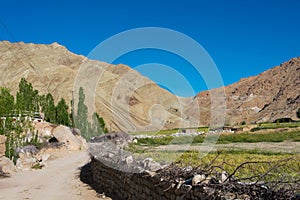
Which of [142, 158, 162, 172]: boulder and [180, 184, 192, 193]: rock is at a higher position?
[142, 158, 162, 172]: boulder

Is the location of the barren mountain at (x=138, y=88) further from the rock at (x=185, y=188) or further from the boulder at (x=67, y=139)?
the rock at (x=185, y=188)

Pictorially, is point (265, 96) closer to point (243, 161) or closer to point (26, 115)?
point (26, 115)

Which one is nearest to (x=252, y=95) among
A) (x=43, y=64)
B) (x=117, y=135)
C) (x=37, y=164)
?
(x=43, y=64)

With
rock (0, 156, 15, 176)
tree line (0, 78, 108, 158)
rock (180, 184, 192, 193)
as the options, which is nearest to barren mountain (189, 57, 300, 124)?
tree line (0, 78, 108, 158)

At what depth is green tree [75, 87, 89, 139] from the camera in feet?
159

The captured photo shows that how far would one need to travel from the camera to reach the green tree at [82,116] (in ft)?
159

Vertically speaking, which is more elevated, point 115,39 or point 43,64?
point 43,64

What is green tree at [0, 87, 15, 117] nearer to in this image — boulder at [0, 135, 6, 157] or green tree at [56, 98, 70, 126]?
boulder at [0, 135, 6, 157]

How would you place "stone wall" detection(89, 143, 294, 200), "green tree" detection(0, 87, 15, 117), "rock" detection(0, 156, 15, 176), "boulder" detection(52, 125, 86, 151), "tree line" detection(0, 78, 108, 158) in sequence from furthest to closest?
"boulder" detection(52, 125, 86, 151) → "green tree" detection(0, 87, 15, 117) → "tree line" detection(0, 78, 108, 158) → "rock" detection(0, 156, 15, 176) → "stone wall" detection(89, 143, 294, 200)

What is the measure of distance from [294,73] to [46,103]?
92.0m

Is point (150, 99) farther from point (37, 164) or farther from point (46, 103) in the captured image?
point (37, 164)

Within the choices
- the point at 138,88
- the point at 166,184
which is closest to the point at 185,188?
the point at 166,184

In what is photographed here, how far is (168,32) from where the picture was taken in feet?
52.2

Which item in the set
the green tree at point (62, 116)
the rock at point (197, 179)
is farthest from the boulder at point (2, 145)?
the green tree at point (62, 116)
